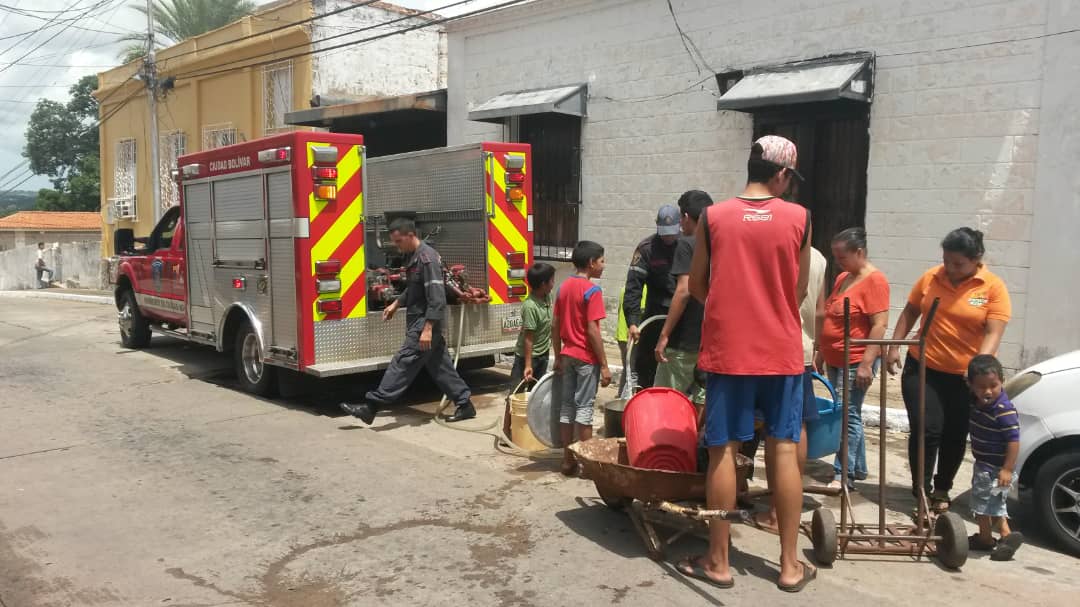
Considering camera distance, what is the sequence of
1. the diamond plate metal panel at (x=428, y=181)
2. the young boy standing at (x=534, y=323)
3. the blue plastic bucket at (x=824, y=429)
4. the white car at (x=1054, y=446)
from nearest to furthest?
the white car at (x=1054, y=446) < the blue plastic bucket at (x=824, y=429) < the young boy standing at (x=534, y=323) < the diamond plate metal panel at (x=428, y=181)

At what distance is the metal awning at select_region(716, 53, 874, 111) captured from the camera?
877cm

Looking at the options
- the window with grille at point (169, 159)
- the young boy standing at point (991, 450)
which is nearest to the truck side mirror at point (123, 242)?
the young boy standing at point (991, 450)

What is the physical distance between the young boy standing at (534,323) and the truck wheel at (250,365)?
2.73 metres

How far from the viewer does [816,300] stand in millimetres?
5336

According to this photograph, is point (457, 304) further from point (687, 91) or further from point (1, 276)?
point (1, 276)

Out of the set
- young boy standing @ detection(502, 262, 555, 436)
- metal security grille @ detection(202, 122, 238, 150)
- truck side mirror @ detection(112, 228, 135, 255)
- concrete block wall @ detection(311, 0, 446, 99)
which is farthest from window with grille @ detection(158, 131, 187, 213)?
young boy standing @ detection(502, 262, 555, 436)

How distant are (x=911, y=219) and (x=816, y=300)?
4150mm

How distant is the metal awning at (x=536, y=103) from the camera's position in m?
11.8

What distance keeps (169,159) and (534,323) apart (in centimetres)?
2061

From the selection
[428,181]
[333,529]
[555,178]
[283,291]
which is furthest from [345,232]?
[555,178]

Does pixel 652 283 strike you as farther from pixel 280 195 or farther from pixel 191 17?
pixel 191 17

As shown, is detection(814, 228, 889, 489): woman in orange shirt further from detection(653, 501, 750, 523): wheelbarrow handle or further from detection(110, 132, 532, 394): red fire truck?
detection(110, 132, 532, 394): red fire truck

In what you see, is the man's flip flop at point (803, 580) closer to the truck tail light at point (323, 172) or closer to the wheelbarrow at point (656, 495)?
the wheelbarrow at point (656, 495)

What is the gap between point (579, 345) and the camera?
5.61 m
